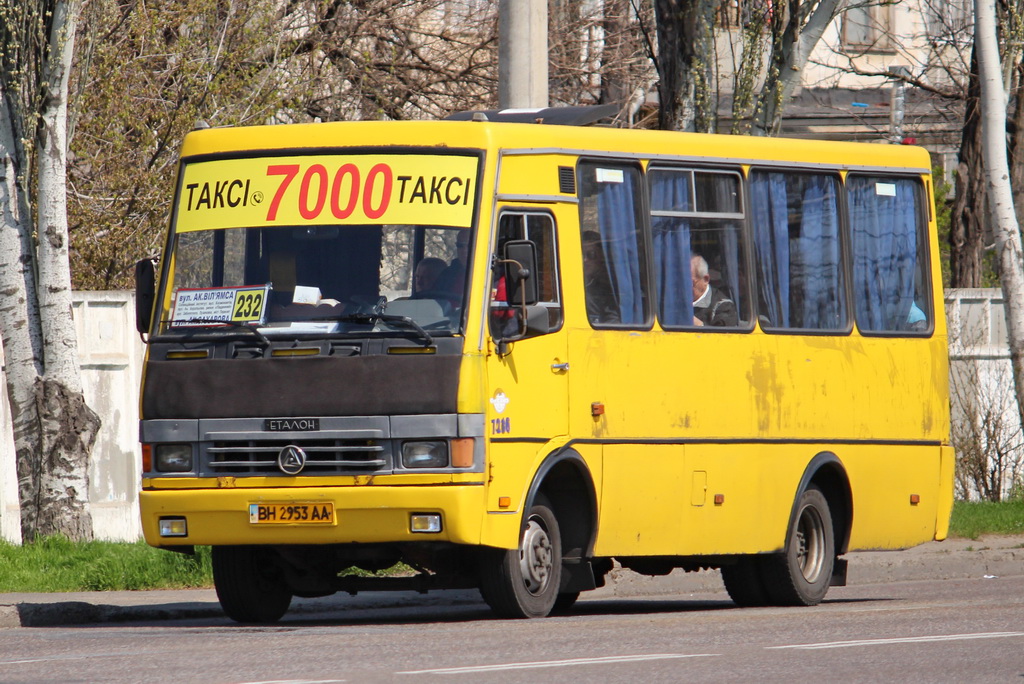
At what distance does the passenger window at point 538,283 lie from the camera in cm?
1070

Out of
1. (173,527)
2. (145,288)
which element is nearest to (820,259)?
(145,288)

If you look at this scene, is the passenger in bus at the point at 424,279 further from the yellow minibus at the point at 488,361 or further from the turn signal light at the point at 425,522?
the turn signal light at the point at 425,522

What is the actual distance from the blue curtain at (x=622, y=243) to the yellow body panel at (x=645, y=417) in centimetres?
16

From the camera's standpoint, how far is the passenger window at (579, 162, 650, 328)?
11469mm

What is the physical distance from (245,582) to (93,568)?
2679mm

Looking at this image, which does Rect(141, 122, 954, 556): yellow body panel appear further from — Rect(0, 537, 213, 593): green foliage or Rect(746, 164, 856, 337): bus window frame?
Rect(0, 537, 213, 593): green foliage

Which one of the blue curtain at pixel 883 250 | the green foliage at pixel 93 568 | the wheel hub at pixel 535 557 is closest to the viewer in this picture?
the wheel hub at pixel 535 557

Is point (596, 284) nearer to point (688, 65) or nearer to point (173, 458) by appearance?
point (173, 458)

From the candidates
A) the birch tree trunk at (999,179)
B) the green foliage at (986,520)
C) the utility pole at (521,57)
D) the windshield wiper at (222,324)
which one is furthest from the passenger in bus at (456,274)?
the birch tree trunk at (999,179)

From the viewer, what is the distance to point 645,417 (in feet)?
38.6

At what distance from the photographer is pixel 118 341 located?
16.1m

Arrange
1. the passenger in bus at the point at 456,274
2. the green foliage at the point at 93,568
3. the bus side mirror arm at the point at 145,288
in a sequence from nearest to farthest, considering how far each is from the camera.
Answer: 1. the passenger in bus at the point at 456,274
2. the bus side mirror arm at the point at 145,288
3. the green foliage at the point at 93,568

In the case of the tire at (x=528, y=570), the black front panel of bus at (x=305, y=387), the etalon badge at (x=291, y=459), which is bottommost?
the tire at (x=528, y=570)

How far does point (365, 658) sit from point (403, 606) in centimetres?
482
